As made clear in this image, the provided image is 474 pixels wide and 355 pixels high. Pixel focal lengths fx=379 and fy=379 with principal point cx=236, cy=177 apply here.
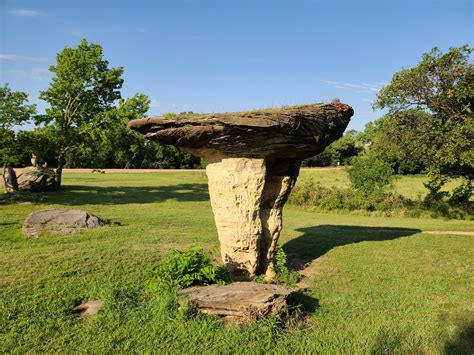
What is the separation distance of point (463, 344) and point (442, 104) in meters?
15.2

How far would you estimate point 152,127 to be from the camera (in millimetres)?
9914

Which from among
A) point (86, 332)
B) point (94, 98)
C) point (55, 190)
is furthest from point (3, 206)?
point (86, 332)

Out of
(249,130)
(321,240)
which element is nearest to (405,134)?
(321,240)

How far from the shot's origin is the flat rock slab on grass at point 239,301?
298 inches

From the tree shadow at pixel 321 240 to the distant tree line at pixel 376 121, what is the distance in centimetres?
446

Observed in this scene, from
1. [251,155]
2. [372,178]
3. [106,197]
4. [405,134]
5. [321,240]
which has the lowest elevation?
[106,197]

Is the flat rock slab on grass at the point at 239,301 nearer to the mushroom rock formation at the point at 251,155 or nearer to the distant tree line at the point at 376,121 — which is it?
the mushroom rock formation at the point at 251,155

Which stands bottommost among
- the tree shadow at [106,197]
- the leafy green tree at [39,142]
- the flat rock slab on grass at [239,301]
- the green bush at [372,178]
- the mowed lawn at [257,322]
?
the tree shadow at [106,197]

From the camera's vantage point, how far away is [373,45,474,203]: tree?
59.0ft

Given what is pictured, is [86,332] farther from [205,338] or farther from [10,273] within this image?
[10,273]

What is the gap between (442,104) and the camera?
63.6 feet

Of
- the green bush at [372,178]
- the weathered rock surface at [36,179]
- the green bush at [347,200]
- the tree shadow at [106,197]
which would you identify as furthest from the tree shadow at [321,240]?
the weathered rock surface at [36,179]

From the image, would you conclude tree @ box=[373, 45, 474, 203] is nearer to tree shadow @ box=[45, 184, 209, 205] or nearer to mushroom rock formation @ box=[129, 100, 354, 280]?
mushroom rock formation @ box=[129, 100, 354, 280]

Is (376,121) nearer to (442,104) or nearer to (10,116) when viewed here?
(442,104)
